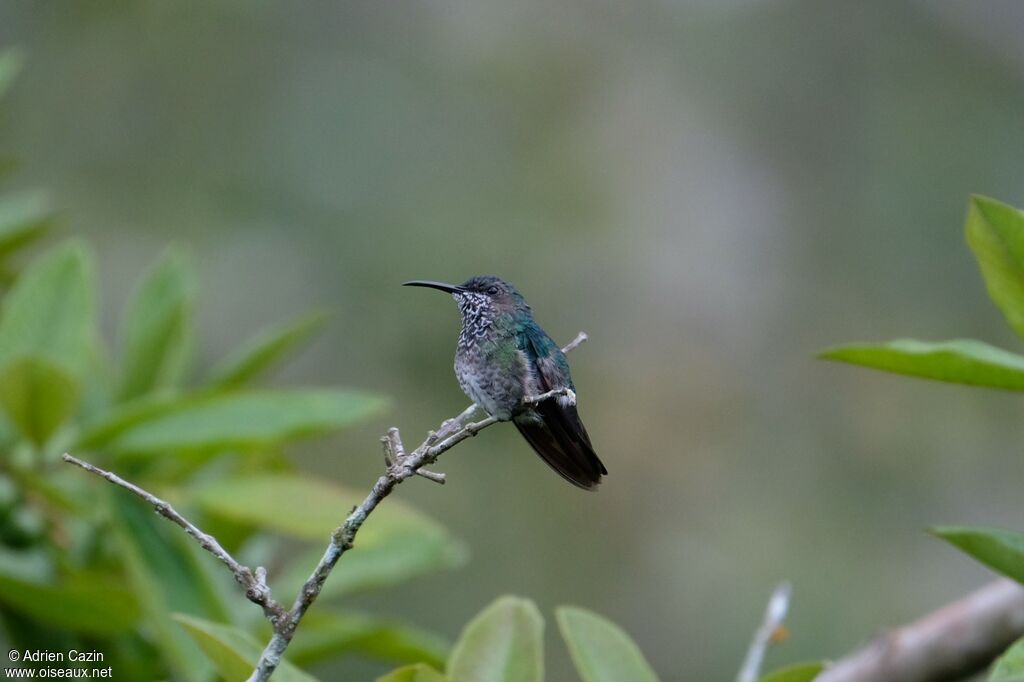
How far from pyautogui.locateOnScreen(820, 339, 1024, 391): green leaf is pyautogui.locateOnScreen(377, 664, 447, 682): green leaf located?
0.83 m

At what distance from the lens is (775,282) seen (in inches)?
411

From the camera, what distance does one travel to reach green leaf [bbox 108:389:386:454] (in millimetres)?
2789

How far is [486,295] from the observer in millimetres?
2453

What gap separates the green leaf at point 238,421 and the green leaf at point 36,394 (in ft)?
0.55

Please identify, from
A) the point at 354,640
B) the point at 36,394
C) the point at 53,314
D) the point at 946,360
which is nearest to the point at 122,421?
the point at 36,394

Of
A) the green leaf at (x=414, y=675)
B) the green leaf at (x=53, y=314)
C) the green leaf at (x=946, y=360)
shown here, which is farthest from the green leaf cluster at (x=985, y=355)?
the green leaf at (x=53, y=314)

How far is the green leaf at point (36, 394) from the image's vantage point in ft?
8.61

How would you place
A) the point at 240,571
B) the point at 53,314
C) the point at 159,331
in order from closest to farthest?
the point at 240,571, the point at 53,314, the point at 159,331

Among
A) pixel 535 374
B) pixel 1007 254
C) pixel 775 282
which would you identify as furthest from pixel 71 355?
pixel 775 282

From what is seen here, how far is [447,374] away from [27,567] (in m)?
4.84

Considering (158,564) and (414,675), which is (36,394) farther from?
(414,675)

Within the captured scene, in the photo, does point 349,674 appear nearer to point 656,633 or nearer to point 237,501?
point 656,633

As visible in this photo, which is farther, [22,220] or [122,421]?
[22,220]

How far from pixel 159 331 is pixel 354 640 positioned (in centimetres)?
106
